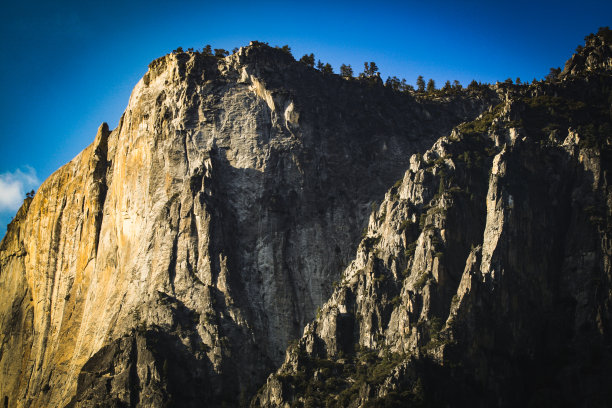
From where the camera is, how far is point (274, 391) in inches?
4301

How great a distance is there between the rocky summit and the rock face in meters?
0.31

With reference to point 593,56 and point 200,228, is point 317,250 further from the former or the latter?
point 593,56

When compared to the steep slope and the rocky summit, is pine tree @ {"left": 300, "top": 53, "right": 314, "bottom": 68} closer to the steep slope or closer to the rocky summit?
the rocky summit

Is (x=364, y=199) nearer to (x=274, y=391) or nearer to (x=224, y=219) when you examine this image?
(x=224, y=219)

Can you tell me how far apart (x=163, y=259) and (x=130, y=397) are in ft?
70.4

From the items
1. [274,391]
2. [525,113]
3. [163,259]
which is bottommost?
[274,391]

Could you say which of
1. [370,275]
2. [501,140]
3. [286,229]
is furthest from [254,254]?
[501,140]

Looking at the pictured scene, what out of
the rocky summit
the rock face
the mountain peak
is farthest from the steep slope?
the mountain peak

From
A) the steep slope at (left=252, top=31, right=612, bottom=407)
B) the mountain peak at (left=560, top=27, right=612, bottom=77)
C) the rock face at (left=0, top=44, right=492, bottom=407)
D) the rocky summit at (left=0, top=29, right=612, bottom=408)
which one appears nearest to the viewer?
the steep slope at (left=252, top=31, right=612, bottom=407)

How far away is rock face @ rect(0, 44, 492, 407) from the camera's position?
117 metres

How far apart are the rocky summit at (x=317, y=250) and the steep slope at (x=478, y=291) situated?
0.25 meters

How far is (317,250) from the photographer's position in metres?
130

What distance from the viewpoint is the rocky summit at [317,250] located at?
108562mm

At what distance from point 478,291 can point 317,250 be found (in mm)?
28020
